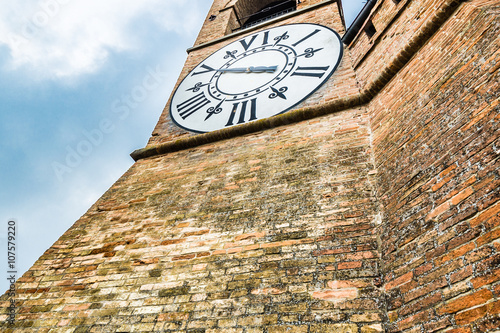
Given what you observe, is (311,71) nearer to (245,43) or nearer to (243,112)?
(243,112)

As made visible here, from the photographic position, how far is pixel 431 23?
9.41 feet

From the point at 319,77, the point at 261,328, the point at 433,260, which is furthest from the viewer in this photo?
the point at 319,77

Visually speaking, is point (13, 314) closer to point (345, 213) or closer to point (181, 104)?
point (345, 213)

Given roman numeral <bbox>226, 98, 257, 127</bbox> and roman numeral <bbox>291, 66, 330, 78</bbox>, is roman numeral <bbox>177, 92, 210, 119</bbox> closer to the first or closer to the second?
roman numeral <bbox>226, 98, 257, 127</bbox>

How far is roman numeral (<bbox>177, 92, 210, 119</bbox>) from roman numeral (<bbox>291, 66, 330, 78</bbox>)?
1325 millimetres

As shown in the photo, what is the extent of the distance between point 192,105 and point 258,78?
3.41 feet

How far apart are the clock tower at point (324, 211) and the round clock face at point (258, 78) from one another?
0.15 ft

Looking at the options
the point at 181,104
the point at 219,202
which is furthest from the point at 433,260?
the point at 181,104

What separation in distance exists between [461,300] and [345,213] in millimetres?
963

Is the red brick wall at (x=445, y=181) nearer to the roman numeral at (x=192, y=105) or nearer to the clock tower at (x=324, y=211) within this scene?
the clock tower at (x=324, y=211)

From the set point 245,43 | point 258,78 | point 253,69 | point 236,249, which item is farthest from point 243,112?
point 245,43

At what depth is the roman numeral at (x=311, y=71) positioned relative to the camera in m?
4.03

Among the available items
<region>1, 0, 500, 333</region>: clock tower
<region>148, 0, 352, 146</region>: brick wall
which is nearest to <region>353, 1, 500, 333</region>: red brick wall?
<region>1, 0, 500, 333</region>: clock tower

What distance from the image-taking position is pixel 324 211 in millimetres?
2336
